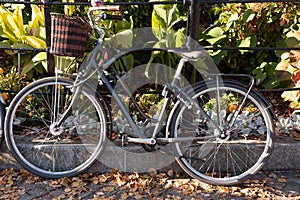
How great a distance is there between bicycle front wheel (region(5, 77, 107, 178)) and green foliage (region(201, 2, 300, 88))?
1.49 m

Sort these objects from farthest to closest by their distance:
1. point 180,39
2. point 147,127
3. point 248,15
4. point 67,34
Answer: point 248,15
point 180,39
point 147,127
point 67,34

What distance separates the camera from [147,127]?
379 centimetres

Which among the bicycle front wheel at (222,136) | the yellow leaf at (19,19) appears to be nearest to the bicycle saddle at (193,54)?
the bicycle front wheel at (222,136)

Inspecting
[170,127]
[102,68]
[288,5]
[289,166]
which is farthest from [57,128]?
[288,5]

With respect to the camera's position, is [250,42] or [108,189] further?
[250,42]

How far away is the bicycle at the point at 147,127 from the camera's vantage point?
3.65 metres

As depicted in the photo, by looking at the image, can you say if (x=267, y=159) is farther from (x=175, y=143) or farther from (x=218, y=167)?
(x=175, y=143)

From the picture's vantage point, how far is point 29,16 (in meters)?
5.11

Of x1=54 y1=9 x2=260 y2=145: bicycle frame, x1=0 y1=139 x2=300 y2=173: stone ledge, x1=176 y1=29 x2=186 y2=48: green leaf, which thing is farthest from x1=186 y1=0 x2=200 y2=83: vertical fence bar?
x1=0 y1=139 x2=300 y2=173: stone ledge

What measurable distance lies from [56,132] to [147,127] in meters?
0.78

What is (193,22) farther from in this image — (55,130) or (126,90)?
(55,130)

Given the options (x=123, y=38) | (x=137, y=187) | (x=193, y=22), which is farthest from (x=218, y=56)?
(x=137, y=187)

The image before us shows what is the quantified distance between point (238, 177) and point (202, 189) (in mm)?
328

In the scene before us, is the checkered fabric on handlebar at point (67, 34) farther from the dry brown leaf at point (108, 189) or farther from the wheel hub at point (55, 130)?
the dry brown leaf at point (108, 189)
